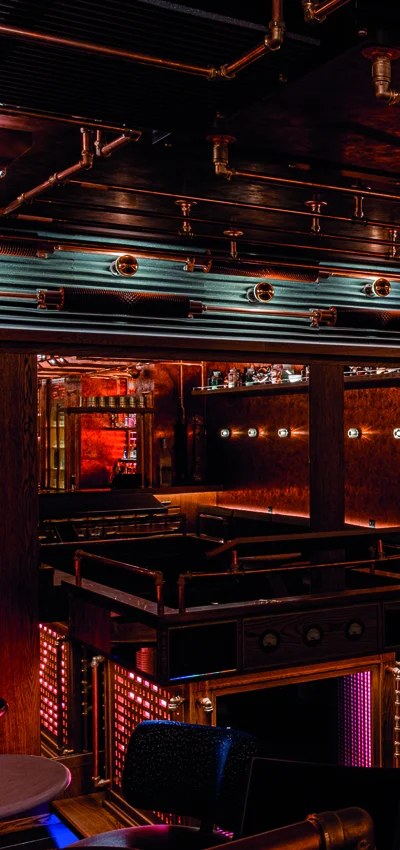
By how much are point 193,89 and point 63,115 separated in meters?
0.42

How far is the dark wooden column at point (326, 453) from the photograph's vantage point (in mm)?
6605

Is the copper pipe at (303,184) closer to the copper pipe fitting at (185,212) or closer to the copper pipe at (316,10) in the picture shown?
the copper pipe fitting at (185,212)

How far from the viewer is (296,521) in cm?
1017

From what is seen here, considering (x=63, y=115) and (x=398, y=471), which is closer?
(x=63, y=115)

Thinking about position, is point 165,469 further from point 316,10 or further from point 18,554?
point 316,10

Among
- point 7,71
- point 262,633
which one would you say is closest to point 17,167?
point 7,71

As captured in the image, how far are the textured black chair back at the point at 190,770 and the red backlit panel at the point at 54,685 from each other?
2212 mm

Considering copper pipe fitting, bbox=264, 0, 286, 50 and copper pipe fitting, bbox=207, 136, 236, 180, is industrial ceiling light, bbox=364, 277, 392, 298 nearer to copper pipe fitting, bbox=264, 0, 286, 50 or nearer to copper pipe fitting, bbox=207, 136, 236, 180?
copper pipe fitting, bbox=207, 136, 236, 180

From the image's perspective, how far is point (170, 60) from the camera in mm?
2402

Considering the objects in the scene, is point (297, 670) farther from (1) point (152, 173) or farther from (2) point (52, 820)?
(1) point (152, 173)

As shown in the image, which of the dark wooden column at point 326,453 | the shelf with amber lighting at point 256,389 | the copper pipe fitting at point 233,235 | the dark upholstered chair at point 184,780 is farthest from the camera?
the shelf with amber lighting at point 256,389

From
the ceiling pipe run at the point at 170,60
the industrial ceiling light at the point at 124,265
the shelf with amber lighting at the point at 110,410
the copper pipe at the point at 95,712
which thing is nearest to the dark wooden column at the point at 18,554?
the copper pipe at the point at 95,712

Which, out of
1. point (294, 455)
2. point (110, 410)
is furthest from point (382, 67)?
point (294, 455)

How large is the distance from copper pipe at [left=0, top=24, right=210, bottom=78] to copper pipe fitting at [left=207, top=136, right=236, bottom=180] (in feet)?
2.64
